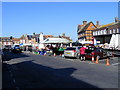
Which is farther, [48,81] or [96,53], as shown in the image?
[96,53]

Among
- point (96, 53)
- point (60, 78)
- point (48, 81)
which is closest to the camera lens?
point (48, 81)

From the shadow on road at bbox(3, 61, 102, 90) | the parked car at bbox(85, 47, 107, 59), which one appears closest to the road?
the shadow on road at bbox(3, 61, 102, 90)

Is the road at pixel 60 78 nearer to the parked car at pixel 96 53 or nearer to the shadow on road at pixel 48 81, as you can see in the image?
the shadow on road at pixel 48 81

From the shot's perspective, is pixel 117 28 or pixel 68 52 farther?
pixel 117 28

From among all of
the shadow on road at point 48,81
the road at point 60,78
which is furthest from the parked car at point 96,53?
the shadow on road at point 48,81

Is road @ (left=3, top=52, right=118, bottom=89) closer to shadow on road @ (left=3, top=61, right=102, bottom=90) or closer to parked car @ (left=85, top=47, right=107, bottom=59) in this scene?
shadow on road @ (left=3, top=61, right=102, bottom=90)

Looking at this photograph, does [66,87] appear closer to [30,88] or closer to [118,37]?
[30,88]

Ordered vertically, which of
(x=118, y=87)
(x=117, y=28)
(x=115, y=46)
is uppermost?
(x=117, y=28)

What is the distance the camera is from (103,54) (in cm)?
2483

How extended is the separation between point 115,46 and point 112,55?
2500 millimetres

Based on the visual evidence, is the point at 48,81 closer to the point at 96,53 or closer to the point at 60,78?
the point at 60,78

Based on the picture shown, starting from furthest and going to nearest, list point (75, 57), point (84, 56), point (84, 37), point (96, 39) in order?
point (84, 37), point (96, 39), point (75, 57), point (84, 56)

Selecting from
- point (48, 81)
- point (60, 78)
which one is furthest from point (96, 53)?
point (48, 81)

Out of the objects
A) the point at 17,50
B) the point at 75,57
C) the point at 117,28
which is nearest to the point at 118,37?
the point at 75,57
